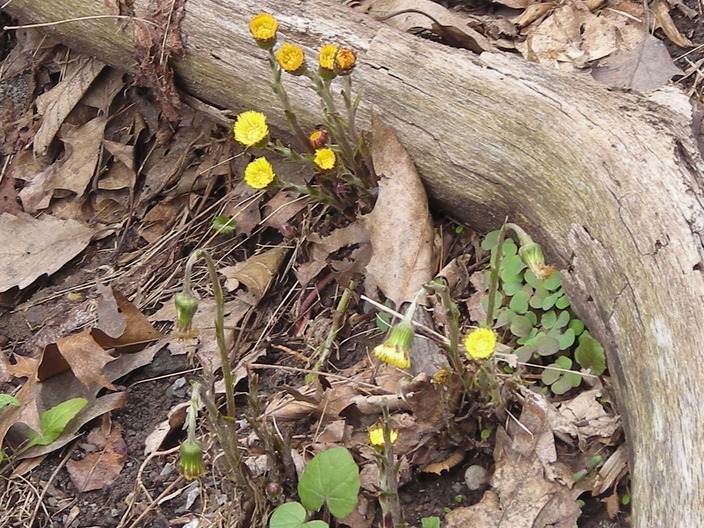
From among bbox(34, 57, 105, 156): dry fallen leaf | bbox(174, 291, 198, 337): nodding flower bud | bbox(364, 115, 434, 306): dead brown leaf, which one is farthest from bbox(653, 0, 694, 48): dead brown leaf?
bbox(34, 57, 105, 156): dry fallen leaf

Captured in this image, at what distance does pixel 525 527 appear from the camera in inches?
71.7

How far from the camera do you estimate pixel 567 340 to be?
2.09 m

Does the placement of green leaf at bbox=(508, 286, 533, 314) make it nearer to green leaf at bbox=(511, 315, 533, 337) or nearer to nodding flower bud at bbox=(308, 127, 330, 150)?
green leaf at bbox=(511, 315, 533, 337)

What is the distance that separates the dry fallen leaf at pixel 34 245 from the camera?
2906 mm

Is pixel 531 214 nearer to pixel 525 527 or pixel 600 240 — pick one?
pixel 600 240

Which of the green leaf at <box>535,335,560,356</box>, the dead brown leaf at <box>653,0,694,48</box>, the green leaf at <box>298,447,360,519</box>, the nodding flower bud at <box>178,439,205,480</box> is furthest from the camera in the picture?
the dead brown leaf at <box>653,0,694,48</box>

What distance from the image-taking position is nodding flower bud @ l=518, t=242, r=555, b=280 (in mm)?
1739

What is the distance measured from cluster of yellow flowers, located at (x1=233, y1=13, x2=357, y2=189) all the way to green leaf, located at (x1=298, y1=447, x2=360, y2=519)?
86 cm

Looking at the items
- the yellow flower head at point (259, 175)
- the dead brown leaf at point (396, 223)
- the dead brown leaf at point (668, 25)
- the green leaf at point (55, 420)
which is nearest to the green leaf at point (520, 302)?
the dead brown leaf at point (396, 223)

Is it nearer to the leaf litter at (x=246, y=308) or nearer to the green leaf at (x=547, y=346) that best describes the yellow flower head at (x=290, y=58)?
the leaf litter at (x=246, y=308)

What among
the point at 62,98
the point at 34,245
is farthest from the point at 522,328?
the point at 62,98

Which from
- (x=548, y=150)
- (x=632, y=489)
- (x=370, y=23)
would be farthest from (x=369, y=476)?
(x=370, y=23)

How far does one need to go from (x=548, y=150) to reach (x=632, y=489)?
37.7 inches

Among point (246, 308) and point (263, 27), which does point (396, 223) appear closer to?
point (246, 308)
